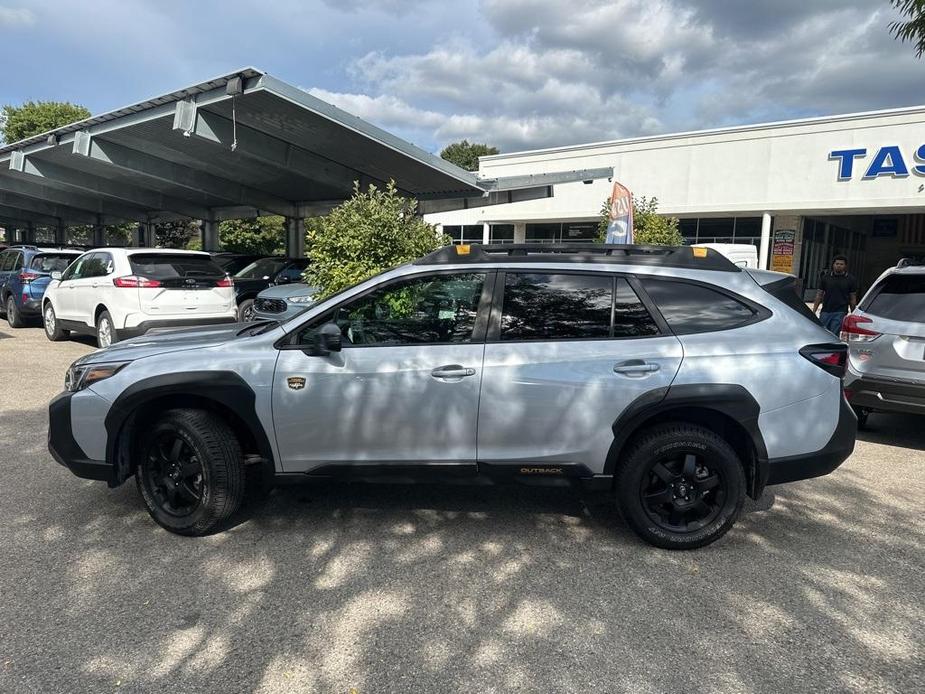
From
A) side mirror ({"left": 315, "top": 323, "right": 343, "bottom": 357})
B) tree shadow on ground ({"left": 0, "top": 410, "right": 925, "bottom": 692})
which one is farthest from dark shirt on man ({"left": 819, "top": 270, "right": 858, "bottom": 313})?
side mirror ({"left": 315, "top": 323, "right": 343, "bottom": 357})

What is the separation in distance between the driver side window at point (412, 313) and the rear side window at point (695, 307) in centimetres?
105

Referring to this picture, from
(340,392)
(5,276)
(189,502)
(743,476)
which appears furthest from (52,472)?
(5,276)

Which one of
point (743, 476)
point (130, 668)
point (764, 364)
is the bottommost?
point (130, 668)

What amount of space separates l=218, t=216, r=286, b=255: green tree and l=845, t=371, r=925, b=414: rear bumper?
3703 cm

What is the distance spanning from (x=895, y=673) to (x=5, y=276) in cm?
1611

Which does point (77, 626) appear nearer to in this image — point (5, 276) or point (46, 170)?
point (5, 276)

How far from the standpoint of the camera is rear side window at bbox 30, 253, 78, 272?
41.7 ft

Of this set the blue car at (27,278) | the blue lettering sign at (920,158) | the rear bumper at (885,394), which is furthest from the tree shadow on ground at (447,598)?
the blue lettering sign at (920,158)

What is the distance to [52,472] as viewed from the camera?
4770 millimetres

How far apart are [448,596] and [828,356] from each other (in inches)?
96.6

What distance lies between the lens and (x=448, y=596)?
3.18 m

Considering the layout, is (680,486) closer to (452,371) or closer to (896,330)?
(452,371)

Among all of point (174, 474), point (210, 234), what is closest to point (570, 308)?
point (174, 474)

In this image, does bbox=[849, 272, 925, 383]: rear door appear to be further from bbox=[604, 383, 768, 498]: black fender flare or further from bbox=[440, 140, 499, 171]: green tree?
bbox=[440, 140, 499, 171]: green tree
